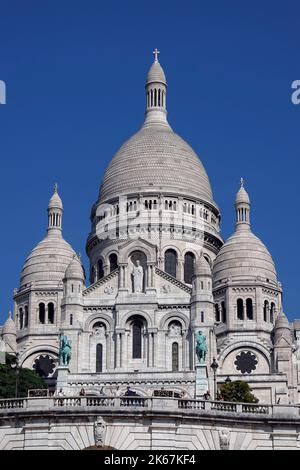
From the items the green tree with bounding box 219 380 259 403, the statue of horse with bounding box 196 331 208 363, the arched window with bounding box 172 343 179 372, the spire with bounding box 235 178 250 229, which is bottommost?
the green tree with bounding box 219 380 259 403

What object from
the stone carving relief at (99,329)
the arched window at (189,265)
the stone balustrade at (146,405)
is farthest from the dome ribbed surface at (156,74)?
the stone balustrade at (146,405)

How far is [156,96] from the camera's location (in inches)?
4609

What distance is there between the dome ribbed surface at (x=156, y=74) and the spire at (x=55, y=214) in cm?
1583

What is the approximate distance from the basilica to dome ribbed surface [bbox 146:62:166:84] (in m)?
3.98

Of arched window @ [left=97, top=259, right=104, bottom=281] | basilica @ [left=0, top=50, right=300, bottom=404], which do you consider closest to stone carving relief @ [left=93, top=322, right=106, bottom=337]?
basilica @ [left=0, top=50, right=300, bottom=404]

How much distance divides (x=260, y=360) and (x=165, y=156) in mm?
22306

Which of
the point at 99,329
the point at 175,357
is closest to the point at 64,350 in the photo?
the point at 99,329

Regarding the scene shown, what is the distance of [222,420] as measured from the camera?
41.3 meters

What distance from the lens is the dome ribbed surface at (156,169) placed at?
10594 cm

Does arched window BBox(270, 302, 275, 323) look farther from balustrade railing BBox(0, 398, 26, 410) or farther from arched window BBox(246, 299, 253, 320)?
balustrade railing BBox(0, 398, 26, 410)

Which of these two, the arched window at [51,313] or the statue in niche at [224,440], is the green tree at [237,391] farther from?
the statue in niche at [224,440]

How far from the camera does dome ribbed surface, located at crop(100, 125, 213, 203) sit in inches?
4171

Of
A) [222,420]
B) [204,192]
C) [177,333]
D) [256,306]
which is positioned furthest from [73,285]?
[222,420]

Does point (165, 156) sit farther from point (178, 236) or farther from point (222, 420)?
point (222, 420)
